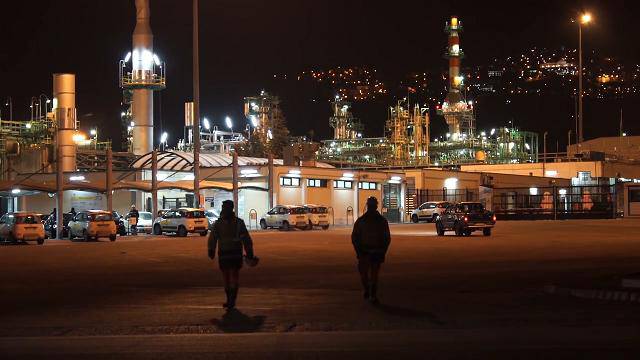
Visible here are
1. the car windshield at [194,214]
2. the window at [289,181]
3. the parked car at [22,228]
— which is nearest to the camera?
the parked car at [22,228]

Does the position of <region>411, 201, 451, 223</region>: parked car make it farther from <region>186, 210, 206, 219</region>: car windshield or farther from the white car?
<region>186, 210, 206, 219</region>: car windshield

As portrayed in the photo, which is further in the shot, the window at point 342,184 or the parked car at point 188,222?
the window at point 342,184

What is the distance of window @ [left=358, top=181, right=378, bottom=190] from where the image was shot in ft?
242

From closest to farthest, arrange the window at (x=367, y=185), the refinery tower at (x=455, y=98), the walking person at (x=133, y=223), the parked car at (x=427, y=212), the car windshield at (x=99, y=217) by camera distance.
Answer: the car windshield at (x=99, y=217) < the walking person at (x=133, y=223) < the parked car at (x=427, y=212) < the window at (x=367, y=185) < the refinery tower at (x=455, y=98)

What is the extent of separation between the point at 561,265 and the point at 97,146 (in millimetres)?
82867

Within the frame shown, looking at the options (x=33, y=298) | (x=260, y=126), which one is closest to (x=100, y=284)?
(x=33, y=298)

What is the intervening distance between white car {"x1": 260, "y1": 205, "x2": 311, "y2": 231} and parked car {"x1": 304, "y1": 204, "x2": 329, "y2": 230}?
39cm

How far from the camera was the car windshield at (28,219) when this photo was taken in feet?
139

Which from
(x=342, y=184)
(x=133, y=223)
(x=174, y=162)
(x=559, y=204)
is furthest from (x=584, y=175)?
(x=133, y=223)

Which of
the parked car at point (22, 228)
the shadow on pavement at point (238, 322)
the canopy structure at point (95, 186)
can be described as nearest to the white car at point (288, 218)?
the canopy structure at point (95, 186)

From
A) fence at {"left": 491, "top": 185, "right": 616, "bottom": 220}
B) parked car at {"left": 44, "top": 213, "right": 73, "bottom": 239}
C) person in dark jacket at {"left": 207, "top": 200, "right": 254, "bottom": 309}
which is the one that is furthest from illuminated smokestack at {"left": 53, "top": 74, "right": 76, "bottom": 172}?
person in dark jacket at {"left": 207, "top": 200, "right": 254, "bottom": 309}

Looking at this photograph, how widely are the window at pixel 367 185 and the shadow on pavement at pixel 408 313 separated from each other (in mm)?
58229

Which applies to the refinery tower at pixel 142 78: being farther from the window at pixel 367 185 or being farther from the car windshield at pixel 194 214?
the car windshield at pixel 194 214

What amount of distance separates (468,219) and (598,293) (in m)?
27.1
